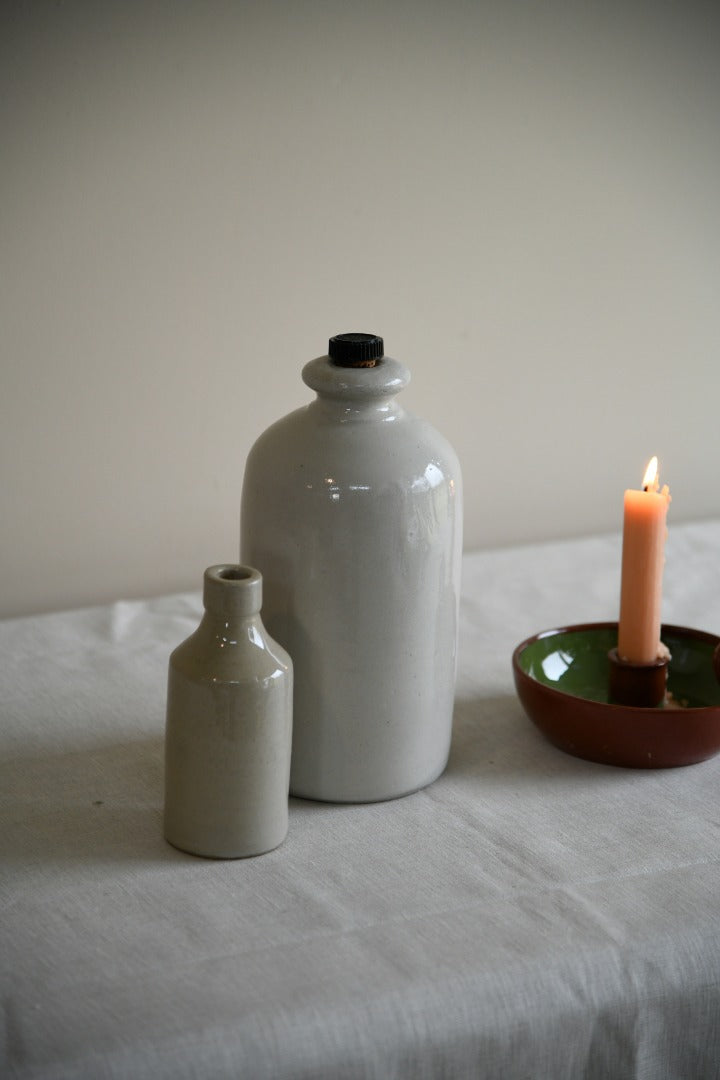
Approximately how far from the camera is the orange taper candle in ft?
2.52

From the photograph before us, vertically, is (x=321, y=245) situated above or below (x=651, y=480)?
above

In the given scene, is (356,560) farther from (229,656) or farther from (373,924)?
(373,924)

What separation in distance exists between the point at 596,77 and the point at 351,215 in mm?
278

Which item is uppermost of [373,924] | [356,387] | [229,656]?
[356,387]

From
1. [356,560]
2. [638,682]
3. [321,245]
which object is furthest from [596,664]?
[321,245]

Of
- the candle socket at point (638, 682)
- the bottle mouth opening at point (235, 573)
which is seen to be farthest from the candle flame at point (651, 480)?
the bottle mouth opening at point (235, 573)

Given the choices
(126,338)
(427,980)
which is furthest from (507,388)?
(427,980)

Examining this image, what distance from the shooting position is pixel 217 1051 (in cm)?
52

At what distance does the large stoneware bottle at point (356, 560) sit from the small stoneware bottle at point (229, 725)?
39 millimetres

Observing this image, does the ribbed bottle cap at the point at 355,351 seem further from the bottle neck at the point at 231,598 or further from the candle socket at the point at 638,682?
the candle socket at the point at 638,682

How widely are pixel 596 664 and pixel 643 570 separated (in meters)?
0.12

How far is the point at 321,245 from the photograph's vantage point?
1115mm

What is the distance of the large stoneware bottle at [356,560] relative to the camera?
2.22 feet

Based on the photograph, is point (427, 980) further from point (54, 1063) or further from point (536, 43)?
point (536, 43)
